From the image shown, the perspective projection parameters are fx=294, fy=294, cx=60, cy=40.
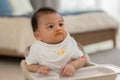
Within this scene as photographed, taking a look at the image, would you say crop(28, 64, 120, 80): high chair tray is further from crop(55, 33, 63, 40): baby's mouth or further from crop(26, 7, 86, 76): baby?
crop(55, 33, 63, 40): baby's mouth

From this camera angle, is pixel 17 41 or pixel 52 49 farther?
pixel 17 41

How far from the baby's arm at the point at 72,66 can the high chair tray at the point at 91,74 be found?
0.06ft

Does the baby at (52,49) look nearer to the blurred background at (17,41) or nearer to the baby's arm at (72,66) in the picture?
the baby's arm at (72,66)

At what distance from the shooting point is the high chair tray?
116 cm

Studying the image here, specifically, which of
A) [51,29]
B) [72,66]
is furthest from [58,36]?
[72,66]

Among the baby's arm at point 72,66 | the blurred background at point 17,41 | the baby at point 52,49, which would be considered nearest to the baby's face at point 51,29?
the baby at point 52,49

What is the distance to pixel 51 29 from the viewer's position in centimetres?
130

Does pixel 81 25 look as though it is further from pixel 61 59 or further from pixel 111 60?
pixel 61 59

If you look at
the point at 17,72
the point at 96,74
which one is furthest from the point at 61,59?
the point at 17,72

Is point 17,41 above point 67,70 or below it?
above

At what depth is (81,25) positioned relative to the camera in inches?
121

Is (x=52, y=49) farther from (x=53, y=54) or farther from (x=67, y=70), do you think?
(x=67, y=70)

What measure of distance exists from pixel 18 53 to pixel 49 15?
143 centimetres

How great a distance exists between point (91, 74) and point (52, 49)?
0.66 ft
